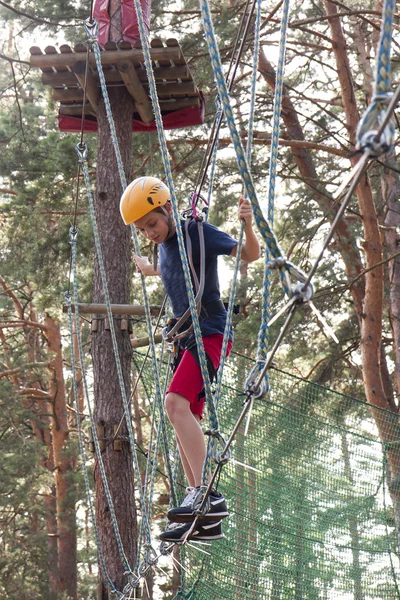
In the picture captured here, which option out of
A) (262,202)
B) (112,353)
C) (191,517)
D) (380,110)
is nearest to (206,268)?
(191,517)

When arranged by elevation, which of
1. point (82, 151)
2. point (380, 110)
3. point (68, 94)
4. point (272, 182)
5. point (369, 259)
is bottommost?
point (380, 110)

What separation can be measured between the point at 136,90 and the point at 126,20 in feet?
1.29

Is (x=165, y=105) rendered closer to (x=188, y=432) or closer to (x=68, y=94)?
(x=68, y=94)

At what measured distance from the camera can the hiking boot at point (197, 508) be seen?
2266 millimetres

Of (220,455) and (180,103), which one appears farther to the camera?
(180,103)

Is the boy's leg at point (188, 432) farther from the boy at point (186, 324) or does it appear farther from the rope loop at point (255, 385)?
the rope loop at point (255, 385)

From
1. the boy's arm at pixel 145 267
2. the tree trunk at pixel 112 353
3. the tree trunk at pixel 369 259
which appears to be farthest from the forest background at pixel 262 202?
the boy's arm at pixel 145 267

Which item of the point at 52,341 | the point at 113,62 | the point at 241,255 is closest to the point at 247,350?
the point at 52,341

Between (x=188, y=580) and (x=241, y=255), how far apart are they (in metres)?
2.34

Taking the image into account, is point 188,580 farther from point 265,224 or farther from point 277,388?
point 265,224

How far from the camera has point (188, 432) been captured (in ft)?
7.72

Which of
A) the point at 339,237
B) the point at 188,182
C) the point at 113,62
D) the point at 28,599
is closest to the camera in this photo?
the point at 113,62

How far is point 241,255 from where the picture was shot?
2.42 m

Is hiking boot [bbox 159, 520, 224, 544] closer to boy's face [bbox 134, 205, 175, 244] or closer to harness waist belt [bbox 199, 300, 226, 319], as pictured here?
harness waist belt [bbox 199, 300, 226, 319]
